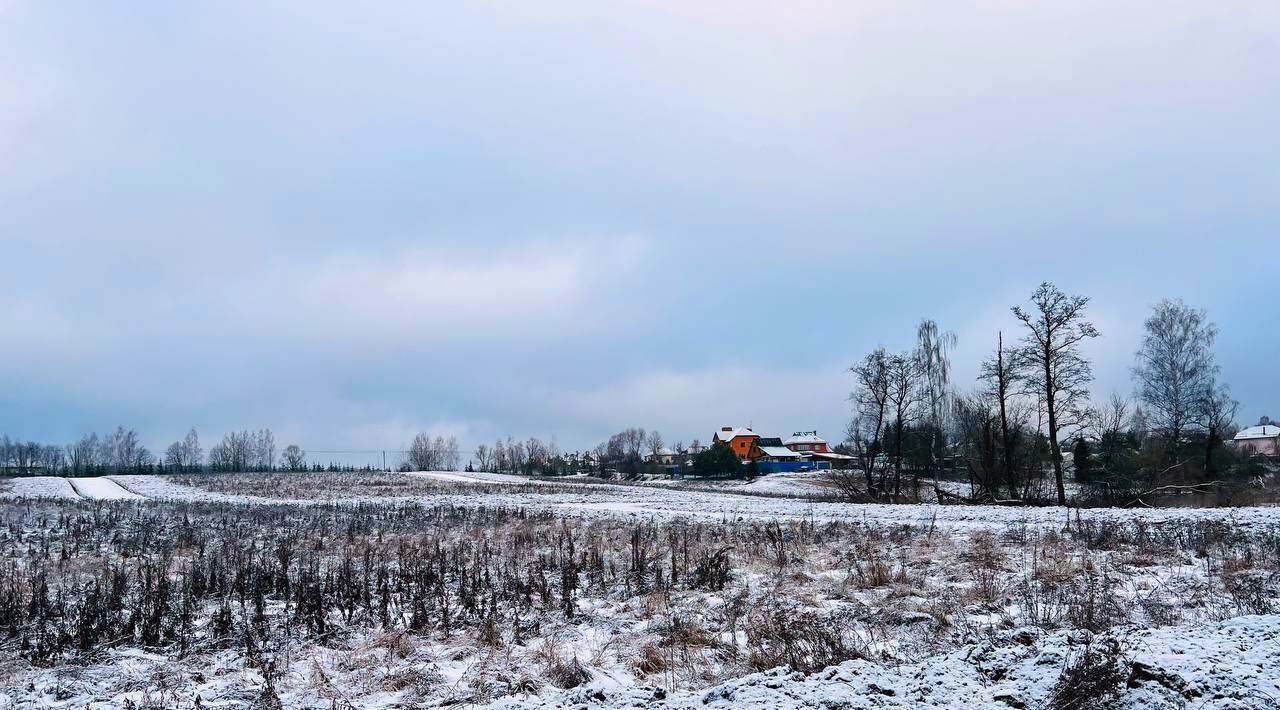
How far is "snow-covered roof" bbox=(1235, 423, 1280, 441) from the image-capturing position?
383 feet

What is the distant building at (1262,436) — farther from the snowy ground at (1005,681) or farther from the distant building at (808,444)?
the snowy ground at (1005,681)

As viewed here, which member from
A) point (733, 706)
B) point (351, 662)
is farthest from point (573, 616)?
point (733, 706)

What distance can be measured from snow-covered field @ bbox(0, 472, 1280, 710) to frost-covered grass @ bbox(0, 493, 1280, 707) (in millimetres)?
33

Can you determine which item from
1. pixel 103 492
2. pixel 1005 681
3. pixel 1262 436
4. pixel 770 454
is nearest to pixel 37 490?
pixel 103 492

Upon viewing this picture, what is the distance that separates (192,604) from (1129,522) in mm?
17581

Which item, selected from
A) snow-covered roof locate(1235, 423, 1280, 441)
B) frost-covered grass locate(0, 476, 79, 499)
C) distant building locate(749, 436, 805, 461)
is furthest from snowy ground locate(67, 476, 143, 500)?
snow-covered roof locate(1235, 423, 1280, 441)

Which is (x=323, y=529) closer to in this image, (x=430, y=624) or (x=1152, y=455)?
(x=430, y=624)

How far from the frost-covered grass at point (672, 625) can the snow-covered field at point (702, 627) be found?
33mm

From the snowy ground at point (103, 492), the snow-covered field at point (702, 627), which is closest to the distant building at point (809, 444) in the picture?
the snowy ground at point (103, 492)

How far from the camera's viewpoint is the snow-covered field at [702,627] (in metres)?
5.20

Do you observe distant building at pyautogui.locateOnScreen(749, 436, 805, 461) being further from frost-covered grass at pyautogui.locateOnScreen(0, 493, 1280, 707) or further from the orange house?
frost-covered grass at pyautogui.locateOnScreen(0, 493, 1280, 707)

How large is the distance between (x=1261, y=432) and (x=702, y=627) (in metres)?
151

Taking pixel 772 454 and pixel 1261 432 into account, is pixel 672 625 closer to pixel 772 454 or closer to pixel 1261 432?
pixel 772 454

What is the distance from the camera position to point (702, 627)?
24.7 feet
